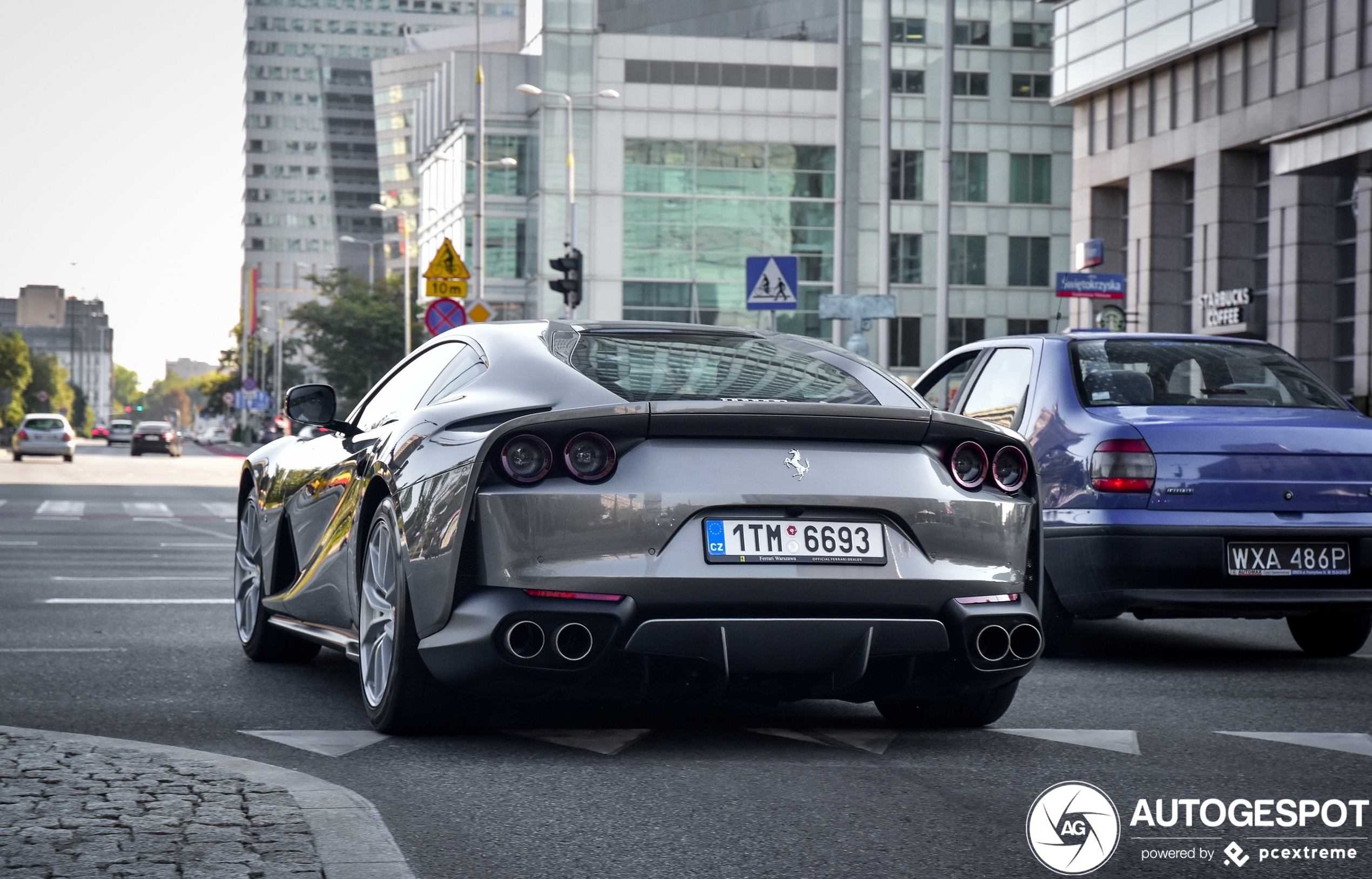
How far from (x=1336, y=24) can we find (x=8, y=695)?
101 feet

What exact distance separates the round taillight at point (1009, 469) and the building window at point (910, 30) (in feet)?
206

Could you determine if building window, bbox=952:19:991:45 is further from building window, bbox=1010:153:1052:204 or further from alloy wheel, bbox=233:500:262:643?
alloy wheel, bbox=233:500:262:643

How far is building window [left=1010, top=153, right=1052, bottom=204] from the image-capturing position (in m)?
68.4

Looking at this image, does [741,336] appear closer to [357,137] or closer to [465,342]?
[465,342]

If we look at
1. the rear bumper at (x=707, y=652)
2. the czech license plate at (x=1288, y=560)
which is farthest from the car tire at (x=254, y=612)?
the czech license plate at (x=1288, y=560)

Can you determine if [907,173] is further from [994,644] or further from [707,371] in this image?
[994,644]

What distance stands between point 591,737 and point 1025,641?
137 centimetres

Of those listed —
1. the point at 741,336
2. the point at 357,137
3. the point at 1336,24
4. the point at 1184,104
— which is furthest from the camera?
the point at 357,137

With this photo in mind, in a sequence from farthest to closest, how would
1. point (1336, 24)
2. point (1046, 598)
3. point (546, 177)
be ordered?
point (546, 177) < point (1336, 24) < point (1046, 598)

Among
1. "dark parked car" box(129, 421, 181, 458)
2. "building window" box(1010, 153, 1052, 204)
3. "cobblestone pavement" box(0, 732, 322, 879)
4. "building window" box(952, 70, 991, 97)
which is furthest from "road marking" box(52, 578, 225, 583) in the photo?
"building window" box(1010, 153, 1052, 204)

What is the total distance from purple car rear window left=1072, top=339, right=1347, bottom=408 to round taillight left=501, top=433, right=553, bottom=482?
3.75 m

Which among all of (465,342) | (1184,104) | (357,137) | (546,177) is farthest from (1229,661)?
(357,137)

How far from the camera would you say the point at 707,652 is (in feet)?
17.2

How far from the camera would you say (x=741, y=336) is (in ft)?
21.2
